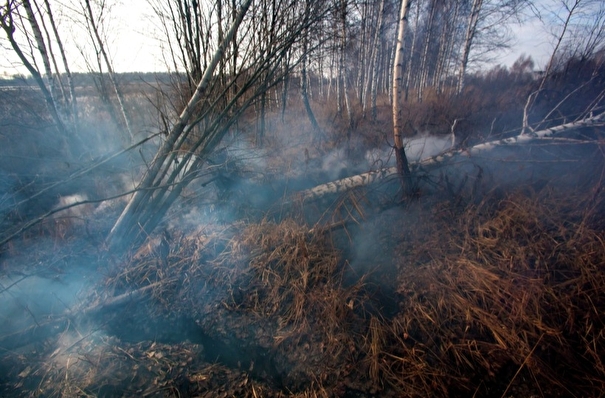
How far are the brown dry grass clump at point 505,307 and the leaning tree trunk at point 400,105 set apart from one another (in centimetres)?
95

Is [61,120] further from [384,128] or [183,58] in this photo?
[384,128]

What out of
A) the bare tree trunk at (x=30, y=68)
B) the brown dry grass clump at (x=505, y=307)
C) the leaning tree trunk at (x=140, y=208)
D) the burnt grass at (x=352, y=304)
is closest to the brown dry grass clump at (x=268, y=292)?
the burnt grass at (x=352, y=304)

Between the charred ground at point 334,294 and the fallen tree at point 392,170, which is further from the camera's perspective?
the fallen tree at point 392,170

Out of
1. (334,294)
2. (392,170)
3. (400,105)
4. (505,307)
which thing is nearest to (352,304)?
(334,294)

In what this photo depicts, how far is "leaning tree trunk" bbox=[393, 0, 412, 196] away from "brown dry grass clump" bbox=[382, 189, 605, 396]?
3.12ft

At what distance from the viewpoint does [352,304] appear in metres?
2.63

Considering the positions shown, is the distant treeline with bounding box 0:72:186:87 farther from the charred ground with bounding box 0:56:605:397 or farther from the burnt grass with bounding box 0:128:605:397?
the burnt grass with bounding box 0:128:605:397

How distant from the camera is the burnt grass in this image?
219 centimetres

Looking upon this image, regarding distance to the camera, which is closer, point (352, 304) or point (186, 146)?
point (352, 304)

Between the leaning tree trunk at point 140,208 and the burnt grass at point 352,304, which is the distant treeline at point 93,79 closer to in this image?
the leaning tree trunk at point 140,208

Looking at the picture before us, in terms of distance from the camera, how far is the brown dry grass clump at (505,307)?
82.0 inches

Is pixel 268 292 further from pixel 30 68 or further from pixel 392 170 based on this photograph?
pixel 30 68

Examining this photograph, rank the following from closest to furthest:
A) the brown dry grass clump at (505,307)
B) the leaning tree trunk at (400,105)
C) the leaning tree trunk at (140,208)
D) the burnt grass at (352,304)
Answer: the brown dry grass clump at (505,307)
the burnt grass at (352,304)
the leaning tree trunk at (140,208)
the leaning tree trunk at (400,105)

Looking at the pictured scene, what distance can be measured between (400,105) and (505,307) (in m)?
2.83
